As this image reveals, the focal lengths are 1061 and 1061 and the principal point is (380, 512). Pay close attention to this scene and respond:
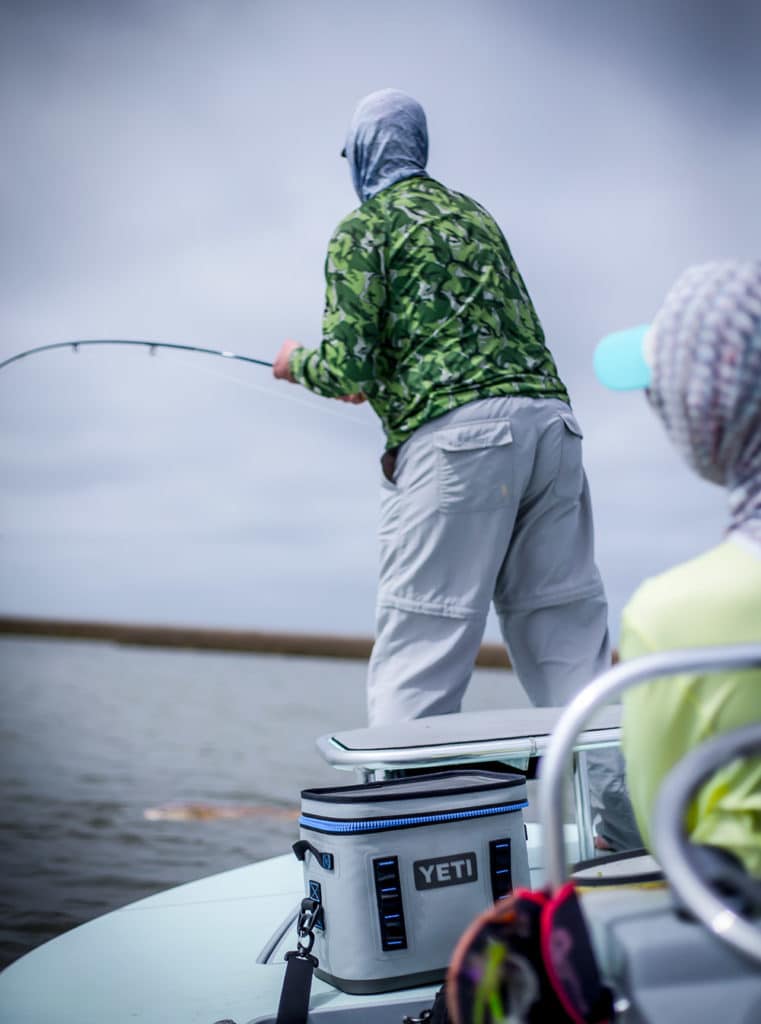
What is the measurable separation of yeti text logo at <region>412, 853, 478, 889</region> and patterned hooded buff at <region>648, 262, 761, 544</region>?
91cm

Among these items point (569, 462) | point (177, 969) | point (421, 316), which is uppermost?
point (421, 316)

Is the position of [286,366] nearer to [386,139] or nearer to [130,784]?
[386,139]

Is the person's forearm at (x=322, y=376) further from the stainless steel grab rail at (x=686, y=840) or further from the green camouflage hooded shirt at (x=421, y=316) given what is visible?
the stainless steel grab rail at (x=686, y=840)

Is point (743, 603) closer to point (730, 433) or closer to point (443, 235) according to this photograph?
point (730, 433)

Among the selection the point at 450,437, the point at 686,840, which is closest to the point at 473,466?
the point at 450,437

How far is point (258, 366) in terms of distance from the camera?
9.38ft

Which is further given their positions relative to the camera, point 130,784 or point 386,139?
point 130,784

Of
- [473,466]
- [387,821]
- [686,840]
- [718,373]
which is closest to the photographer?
[686,840]

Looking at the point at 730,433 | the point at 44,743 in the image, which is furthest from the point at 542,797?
the point at 44,743

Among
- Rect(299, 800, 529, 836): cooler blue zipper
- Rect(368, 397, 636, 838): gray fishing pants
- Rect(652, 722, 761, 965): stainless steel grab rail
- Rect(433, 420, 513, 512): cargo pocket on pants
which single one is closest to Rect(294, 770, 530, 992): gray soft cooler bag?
Rect(299, 800, 529, 836): cooler blue zipper

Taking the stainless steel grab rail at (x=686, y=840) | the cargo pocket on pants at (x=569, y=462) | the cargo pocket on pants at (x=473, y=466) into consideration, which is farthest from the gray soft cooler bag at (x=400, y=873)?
the stainless steel grab rail at (x=686, y=840)

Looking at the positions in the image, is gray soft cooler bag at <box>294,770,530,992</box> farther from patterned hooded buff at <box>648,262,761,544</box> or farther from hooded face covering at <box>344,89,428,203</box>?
hooded face covering at <box>344,89,428,203</box>

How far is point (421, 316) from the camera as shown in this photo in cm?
202

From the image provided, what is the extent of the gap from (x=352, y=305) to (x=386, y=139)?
387 mm
